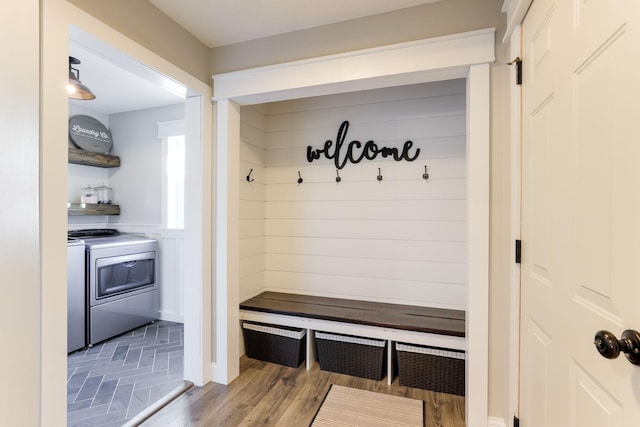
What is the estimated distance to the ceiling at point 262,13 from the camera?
6.22 ft

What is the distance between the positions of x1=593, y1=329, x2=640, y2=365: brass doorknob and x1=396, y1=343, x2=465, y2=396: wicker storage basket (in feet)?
5.05

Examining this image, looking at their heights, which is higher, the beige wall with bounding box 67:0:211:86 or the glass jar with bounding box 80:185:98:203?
the beige wall with bounding box 67:0:211:86

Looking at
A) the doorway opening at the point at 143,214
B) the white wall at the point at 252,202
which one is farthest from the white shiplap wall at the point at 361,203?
the doorway opening at the point at 143,214

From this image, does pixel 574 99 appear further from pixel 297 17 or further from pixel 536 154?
pixel 297 17

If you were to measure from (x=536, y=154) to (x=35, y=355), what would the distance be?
2.34m

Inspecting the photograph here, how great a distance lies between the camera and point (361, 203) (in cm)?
286

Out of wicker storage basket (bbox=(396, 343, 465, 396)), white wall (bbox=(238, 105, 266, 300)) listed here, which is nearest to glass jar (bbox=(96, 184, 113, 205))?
white wall (bbox=(238, 105, 266, 300))

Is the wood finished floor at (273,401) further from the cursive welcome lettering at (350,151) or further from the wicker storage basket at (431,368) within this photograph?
the cursive welcome lettering at (350,151)

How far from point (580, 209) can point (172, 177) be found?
156 inches

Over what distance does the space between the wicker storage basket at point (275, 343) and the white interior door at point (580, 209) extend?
167cm

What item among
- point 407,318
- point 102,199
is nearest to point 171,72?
point 407,318

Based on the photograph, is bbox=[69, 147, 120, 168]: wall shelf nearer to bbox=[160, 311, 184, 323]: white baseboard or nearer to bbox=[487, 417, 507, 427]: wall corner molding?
bbox=[160, 311, 184, 323]: white baseboard

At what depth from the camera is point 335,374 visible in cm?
253

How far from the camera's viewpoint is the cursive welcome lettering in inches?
107
